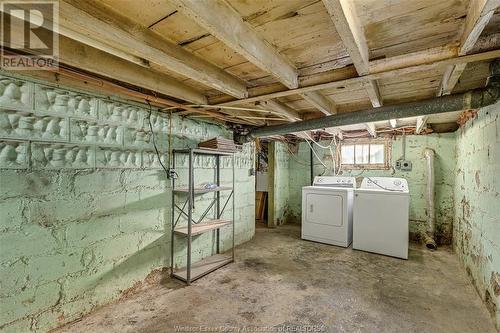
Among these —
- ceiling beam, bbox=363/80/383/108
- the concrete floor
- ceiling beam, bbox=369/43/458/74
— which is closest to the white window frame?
the concrete floor

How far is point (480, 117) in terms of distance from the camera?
7.64 ft

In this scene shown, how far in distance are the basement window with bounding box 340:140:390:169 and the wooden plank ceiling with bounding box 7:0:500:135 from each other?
A: 7.94 feet

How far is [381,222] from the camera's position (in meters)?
3.28

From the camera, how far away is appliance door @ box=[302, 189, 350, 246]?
11.9 feet

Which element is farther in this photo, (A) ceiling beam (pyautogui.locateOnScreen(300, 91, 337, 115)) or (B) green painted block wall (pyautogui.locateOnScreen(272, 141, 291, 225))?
(B) green painted block wall (pyautogui.locateOnScreen(272, 141, 291, 225))

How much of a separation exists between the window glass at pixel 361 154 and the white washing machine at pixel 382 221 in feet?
3.04

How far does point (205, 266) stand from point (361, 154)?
347cm

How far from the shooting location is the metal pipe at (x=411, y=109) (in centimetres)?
184

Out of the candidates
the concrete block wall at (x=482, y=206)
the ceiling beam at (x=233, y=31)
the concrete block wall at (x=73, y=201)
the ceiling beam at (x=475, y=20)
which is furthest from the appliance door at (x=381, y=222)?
the concrete block wall at (x=73, y=201)

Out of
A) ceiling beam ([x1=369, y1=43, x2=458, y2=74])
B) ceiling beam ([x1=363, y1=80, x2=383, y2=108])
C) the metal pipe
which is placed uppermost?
ceiling beam ([x1=369, y1=43, x2=458, y2=74])

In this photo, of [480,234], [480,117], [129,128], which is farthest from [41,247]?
[480,117]

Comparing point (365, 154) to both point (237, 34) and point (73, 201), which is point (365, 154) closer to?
point (237, 34)

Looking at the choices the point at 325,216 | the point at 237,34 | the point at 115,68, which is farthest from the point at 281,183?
the point at 237,34

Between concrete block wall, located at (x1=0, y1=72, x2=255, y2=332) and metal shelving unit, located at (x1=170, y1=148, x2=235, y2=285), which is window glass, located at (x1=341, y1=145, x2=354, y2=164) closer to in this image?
metal shelving unit, located at (x1=170, y1=148, x2=235, y2=285)
